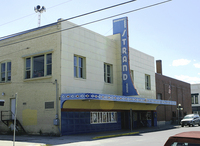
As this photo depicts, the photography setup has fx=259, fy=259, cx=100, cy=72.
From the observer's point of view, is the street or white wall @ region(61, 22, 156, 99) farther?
white wall @ region(61, 22, 156, 99)

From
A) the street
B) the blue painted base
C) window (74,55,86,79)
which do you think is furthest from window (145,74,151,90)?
the street

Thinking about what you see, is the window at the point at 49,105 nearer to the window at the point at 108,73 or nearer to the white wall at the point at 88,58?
the white wall at the point at 88,58

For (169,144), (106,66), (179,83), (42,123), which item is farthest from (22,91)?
(179,83)

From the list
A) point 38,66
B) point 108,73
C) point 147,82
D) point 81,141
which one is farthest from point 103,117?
point 147,82

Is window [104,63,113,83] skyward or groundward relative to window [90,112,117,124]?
skyward

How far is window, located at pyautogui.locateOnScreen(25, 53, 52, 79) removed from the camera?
829 inches

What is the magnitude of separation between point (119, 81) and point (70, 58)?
7.21 m

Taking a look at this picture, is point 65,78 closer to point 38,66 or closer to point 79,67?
point 79,67

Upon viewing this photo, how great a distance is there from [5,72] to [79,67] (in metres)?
7.13

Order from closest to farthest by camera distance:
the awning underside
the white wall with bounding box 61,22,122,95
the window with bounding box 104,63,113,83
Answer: the awning underside < the white wall with bounding box 61,22,122,95 < the window with bounding box 104,63,113,83

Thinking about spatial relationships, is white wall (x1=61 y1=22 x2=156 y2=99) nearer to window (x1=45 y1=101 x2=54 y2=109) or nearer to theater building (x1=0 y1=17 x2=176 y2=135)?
theater building (x1=0 y1=17 x2=176 y2=135)

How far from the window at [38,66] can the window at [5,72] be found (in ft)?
7.54

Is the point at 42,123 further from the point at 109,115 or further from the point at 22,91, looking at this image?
the point at 109,115

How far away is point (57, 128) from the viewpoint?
1952 cm
